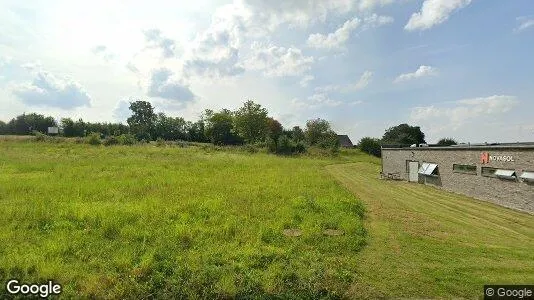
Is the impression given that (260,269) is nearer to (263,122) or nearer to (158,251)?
(158,251)

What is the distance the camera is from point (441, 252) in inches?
418

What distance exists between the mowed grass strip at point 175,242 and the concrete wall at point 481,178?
957cm

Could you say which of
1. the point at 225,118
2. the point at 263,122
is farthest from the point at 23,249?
the point at 225,118

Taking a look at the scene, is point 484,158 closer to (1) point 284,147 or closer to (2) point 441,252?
(2) point 441,252

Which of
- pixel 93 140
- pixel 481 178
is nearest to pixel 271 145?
pixel 93 140

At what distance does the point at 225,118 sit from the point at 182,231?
8733cm

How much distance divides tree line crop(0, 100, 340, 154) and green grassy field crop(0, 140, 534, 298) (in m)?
50.6

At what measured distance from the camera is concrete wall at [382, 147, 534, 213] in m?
18.6

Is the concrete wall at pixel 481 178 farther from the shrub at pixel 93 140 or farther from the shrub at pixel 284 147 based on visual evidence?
the shrub at pixel 93 140

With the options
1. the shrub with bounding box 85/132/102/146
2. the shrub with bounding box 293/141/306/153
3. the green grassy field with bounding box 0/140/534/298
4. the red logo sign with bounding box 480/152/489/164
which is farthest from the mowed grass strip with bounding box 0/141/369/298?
the shrub with bounding box 293/141/306/153

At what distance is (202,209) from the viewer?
588 inches

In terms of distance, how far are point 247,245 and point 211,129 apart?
8799cm

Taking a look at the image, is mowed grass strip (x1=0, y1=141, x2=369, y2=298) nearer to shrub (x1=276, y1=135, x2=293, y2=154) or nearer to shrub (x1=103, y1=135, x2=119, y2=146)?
shrub (x1=103, y1=135, x2=119, y2=146)

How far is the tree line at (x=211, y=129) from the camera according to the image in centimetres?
7607
